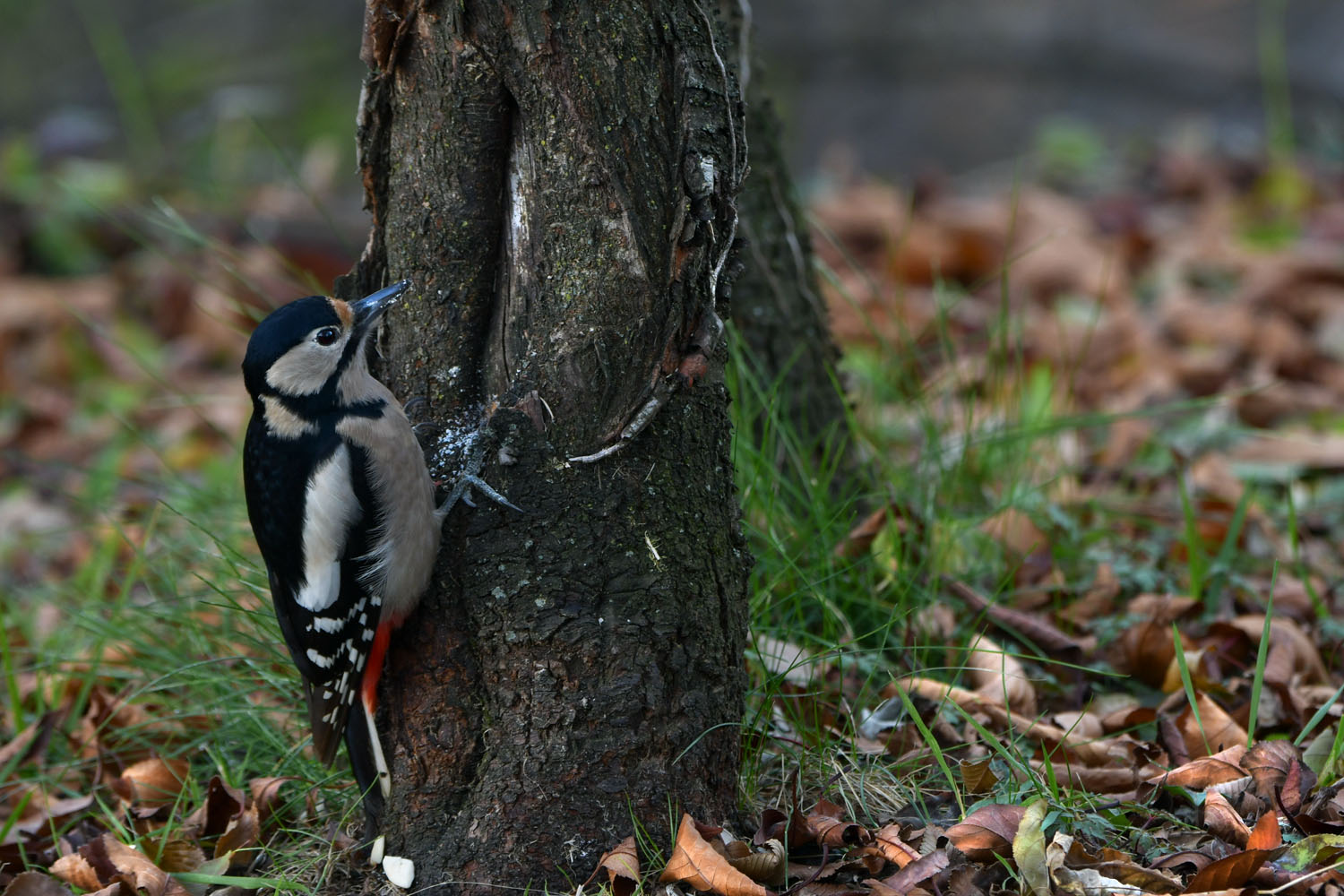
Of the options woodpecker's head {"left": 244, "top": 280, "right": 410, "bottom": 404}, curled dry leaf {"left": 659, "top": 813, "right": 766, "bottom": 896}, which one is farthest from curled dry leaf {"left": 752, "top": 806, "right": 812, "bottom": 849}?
woodpecker's head {"left": 244, "top": 280, "right": 410, "bottom": 404}

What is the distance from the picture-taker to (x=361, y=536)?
8.39ft

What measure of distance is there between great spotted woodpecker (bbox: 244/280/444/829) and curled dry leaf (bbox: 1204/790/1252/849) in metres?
1.52

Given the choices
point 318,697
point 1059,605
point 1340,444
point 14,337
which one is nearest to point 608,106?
point 318,697

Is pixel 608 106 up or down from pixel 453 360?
up

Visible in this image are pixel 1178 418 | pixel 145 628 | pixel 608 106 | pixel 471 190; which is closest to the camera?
pixel 608 106

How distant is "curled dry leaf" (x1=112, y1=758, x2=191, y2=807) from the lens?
2820mm

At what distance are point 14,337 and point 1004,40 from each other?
248 inches

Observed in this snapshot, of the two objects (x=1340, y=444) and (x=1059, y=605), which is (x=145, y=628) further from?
(x=1340, y=444)

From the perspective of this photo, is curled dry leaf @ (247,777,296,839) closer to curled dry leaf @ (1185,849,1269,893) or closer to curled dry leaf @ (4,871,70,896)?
curled dry leaf @ (4,871,70,896)

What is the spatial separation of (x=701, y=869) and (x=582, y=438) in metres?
0.80

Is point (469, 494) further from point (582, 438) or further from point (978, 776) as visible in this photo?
point (978, 776)

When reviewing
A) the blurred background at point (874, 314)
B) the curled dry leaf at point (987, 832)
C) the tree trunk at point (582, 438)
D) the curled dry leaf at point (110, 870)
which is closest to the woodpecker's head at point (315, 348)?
the tree trunk at point (582, 438)

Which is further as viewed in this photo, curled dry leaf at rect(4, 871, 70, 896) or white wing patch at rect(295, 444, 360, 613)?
white wing patch at rect(295, 444, 360, 613)

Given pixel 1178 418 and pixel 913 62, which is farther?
pixel 913 62
